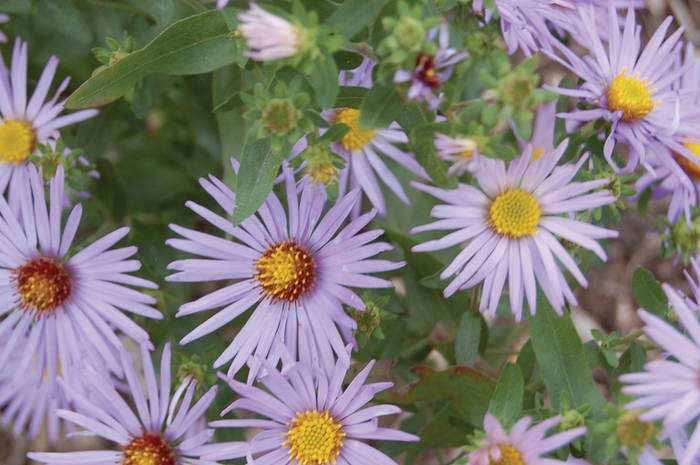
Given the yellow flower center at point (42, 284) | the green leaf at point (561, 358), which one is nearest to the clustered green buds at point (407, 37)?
the green leaf at point (561, 358)

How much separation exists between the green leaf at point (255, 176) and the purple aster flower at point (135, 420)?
405 mm

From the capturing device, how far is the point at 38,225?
1.64 m

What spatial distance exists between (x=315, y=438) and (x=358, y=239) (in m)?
0.43

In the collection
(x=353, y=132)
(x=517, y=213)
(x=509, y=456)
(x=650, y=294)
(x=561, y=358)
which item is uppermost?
(x=353, y=132)

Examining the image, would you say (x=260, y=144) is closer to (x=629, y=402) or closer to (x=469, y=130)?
(x=469, y=130)

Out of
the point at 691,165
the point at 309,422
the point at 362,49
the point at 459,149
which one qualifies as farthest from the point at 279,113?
the point at 691,165

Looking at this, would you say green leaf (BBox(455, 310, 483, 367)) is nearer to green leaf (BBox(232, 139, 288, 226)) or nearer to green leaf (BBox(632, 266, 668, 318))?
green leaf (BBox(632, 266, 668, 318))

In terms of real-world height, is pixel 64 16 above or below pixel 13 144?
above

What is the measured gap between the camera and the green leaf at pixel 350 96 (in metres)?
1.43

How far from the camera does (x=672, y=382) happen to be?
123 centimetres

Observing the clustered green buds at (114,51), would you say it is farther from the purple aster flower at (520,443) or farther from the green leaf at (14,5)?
the purple aster flower at (520,443)

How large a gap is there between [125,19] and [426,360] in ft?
4.60

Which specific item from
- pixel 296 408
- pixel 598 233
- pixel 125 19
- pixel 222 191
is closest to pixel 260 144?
pixel 222 191

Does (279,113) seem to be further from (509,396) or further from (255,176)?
(509,396)
